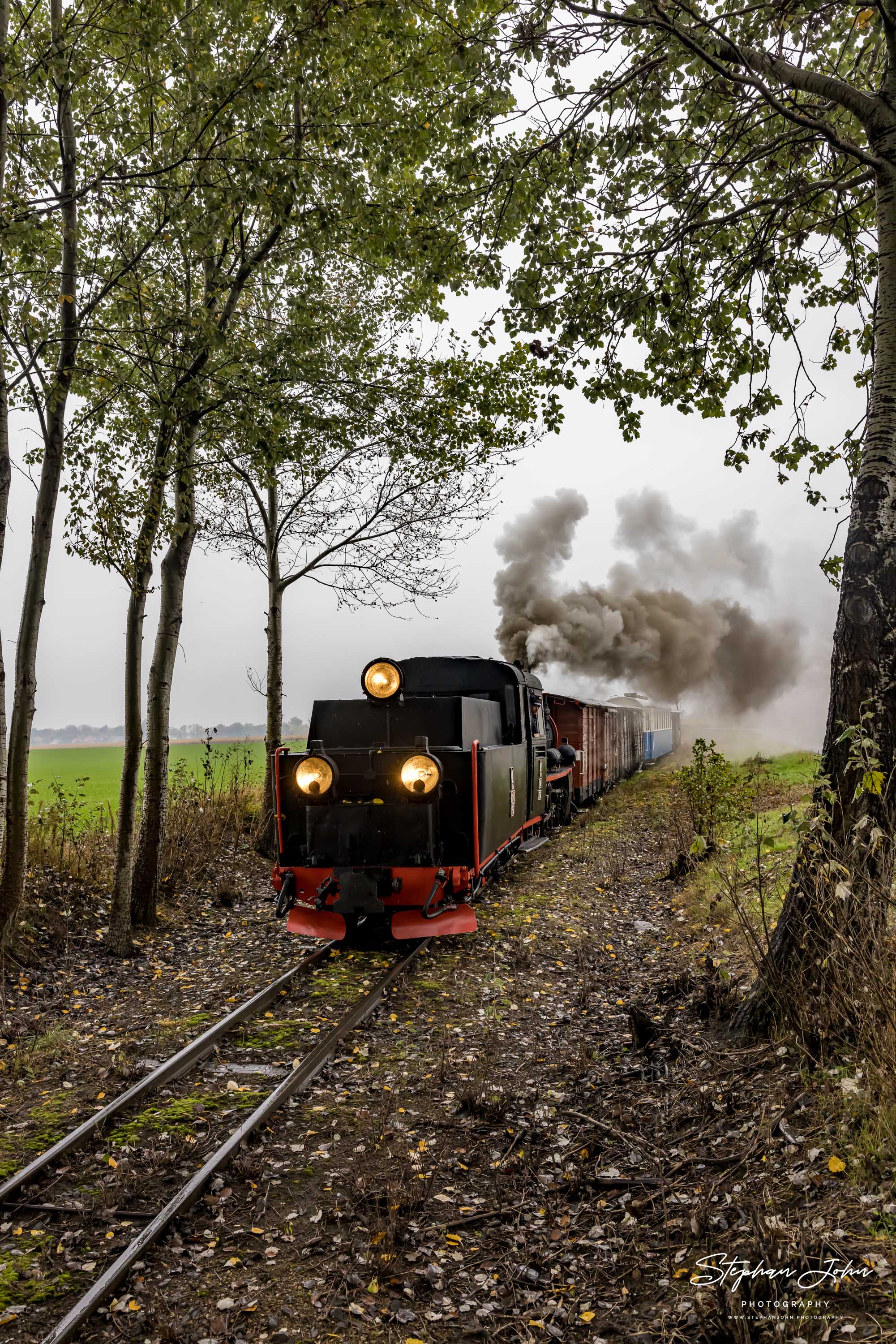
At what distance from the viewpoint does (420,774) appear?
22.9ft

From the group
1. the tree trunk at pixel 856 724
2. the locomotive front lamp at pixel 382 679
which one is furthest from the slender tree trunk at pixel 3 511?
the tree trunk at pixel 856 724

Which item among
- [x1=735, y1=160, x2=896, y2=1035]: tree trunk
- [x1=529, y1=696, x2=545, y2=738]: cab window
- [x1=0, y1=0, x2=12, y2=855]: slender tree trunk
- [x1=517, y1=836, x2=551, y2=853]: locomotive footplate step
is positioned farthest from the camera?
[x1=529, y1=696, x2=545, y2=738]: cab window

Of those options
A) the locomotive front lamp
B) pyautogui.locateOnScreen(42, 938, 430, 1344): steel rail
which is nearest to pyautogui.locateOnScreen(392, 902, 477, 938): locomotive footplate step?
pyautogui.locateOnScreen(42, 938, 430, 1344): steel rail

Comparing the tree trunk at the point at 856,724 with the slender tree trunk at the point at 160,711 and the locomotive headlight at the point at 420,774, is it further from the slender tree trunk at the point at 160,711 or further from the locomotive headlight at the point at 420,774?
the slender tree trunk at the point at 160,711

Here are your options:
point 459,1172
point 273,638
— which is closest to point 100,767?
point 273,638

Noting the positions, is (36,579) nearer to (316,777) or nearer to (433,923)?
(316,777)

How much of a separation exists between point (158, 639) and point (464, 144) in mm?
5758

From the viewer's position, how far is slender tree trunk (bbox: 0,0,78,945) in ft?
22.5

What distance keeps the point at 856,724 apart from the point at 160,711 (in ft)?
22.9

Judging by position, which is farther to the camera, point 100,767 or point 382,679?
point 100,767

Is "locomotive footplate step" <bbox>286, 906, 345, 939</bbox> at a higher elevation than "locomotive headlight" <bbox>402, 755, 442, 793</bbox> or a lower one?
lower

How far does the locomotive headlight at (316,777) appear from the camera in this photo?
23.5ft
